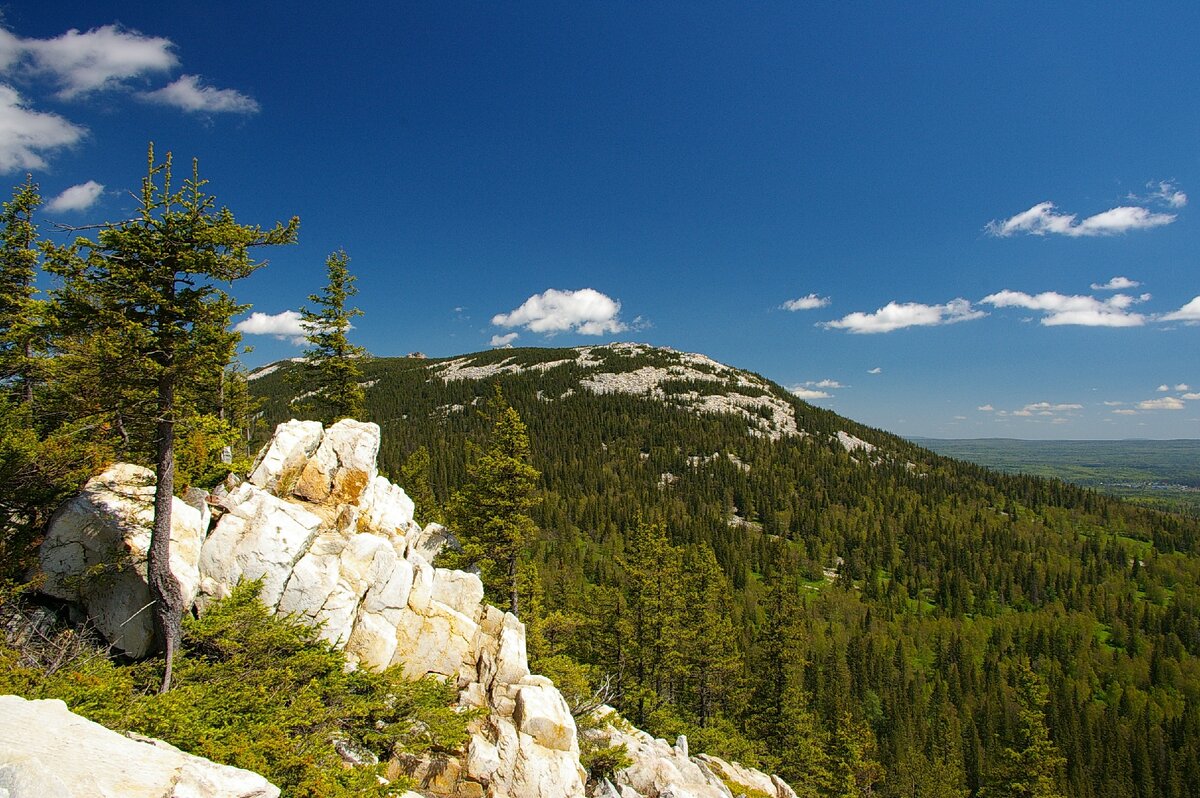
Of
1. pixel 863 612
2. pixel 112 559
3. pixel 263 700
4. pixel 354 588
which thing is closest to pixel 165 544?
pixel 112 559

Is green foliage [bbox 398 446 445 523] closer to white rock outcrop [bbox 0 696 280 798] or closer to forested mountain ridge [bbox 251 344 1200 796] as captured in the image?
forested mountain ridge [bbox 251 344 1200 796]

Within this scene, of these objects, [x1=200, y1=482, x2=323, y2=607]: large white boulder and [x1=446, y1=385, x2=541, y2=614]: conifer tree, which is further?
[x1=446, y1=385, x2=541, y2=614]: conifer tree

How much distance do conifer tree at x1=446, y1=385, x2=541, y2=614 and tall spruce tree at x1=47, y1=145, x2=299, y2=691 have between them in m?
13.5

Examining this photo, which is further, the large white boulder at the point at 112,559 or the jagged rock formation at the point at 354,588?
the jagged rock formation at the point at 354,588

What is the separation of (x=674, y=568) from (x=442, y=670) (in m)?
20.2

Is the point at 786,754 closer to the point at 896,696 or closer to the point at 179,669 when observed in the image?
the point at 179,669

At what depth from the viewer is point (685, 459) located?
18975 cm

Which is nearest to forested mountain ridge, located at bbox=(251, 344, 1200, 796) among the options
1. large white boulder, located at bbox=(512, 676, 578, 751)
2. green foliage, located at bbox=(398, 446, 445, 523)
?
large white boulder, located at bbox=(512, 676, 578, 751)

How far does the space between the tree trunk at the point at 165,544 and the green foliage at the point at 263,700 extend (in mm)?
543

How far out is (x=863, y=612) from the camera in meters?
121

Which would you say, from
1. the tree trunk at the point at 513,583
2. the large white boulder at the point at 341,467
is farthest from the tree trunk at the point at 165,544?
the tree trunk at the point at 513,583

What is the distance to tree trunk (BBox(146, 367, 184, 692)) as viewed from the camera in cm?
1346

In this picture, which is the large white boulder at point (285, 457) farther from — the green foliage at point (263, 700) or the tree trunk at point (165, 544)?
the green foliage at point (263, 700)

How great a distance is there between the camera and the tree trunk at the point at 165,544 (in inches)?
530
